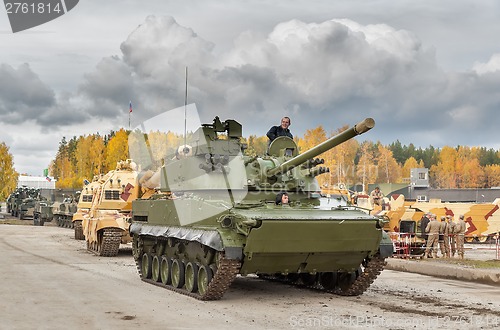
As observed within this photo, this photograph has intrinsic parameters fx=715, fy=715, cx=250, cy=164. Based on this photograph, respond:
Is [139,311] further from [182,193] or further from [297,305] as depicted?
[182,193]

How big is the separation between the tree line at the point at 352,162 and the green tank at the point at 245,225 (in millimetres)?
44476

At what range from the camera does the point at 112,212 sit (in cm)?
2538

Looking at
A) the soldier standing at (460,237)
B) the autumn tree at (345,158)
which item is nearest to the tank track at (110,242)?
the soldier standing at (460,237)

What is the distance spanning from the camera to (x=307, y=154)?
13.7 metres

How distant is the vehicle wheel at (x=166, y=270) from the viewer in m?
15.8

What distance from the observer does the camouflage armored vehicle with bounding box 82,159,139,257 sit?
24.0 meters

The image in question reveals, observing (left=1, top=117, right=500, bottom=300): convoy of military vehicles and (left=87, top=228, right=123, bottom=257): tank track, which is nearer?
(left=1, top=117, right=500, bottom=300): convoy of military vehicles

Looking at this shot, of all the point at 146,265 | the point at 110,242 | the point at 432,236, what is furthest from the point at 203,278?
the point at 432,236

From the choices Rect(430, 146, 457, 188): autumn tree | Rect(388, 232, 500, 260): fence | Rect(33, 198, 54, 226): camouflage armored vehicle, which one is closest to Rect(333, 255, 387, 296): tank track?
Rect(388, 232, 500, 260): fence

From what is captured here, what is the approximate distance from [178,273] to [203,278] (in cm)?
135

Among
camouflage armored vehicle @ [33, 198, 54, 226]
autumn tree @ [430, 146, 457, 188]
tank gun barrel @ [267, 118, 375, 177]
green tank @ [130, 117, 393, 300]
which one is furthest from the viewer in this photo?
autumn tree @ [430, 146, 457, 188]

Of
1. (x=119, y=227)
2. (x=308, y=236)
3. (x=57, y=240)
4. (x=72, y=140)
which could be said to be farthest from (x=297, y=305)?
(x=72, y=140)

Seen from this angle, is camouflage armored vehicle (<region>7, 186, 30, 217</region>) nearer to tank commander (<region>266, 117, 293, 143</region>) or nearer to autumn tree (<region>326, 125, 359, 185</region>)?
autumn tree (<region>326, 125, 359, 185</region>)

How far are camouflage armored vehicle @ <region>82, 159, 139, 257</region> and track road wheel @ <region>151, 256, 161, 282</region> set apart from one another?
7477 mm
